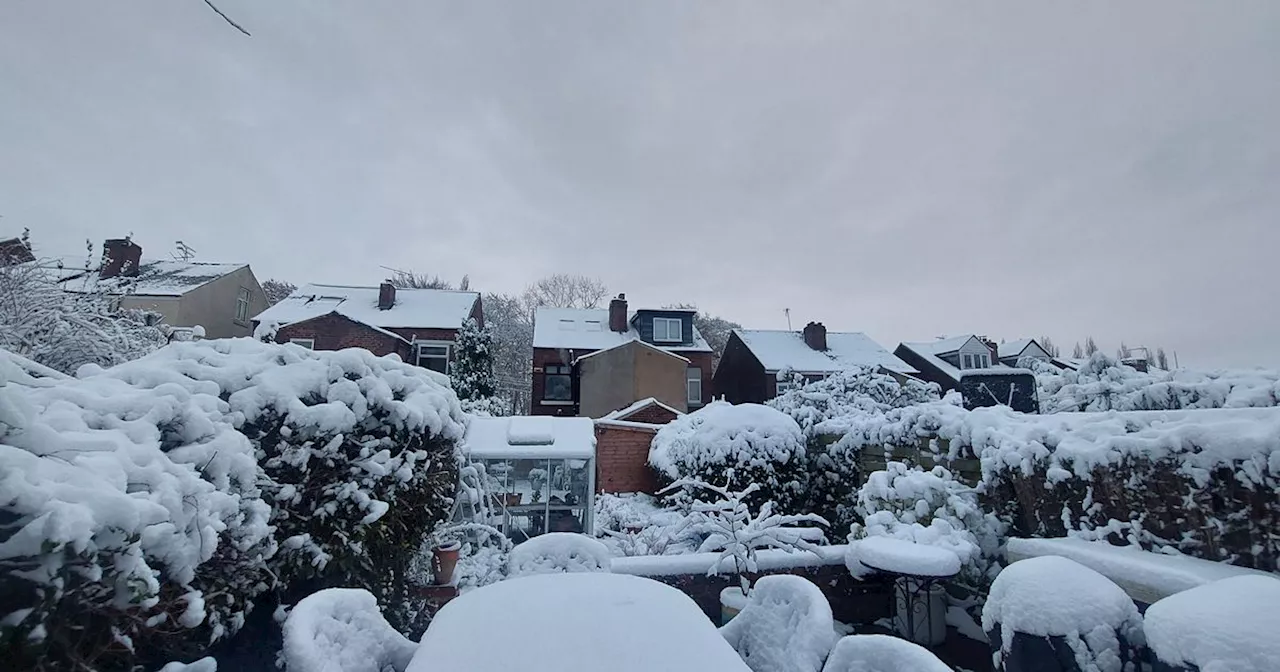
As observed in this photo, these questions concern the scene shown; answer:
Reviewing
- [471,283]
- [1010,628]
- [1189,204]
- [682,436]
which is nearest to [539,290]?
[471,283]

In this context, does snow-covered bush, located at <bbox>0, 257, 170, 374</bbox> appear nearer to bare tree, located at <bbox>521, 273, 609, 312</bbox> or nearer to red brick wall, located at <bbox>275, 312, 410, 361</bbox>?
red brick wall, located at <bbox>275, 312, 410, 361</bbox>

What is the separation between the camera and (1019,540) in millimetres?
4113

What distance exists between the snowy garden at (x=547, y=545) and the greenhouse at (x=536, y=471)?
1.48 meters

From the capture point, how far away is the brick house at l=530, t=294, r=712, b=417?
64.3ft

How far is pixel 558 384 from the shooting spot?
20.1m

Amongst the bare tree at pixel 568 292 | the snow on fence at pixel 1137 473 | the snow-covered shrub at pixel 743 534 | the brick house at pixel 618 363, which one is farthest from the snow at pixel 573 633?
the bare tree at pixel 568 292

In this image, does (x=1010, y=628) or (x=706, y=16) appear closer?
(x=1010, y=628)

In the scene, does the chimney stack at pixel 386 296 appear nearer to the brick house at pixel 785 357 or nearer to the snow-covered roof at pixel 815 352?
the brick house at pixel 785 357

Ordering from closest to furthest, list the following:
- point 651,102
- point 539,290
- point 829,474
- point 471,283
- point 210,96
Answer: point 210,96 < point 651,102 < point 829,474 < point 539,290 < point 471,283

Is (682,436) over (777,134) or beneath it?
beneath

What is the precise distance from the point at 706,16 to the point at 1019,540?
5732 mm

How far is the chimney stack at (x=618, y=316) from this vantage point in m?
21.5

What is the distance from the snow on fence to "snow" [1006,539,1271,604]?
15 cm

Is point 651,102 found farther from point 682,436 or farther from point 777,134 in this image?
point 682,436
